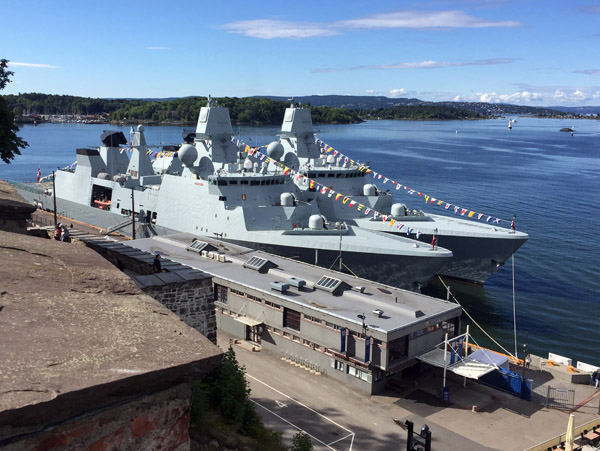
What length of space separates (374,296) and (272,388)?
5.68 m

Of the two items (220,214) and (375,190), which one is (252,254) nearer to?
(220,214)

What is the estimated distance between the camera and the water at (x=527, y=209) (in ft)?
93.0

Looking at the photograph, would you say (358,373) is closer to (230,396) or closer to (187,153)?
(230,396)

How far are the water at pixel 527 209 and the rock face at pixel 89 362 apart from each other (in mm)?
24797

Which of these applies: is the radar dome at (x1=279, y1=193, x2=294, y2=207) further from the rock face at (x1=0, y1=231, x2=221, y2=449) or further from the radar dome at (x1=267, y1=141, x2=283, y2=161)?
the rock face at (x1=0, y1=231, x2=221, y2=449)

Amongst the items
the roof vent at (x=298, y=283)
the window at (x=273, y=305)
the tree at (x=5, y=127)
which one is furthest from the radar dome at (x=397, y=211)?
the tree at (x=5, y=127)

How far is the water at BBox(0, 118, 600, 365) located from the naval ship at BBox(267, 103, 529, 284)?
1799 millimetres

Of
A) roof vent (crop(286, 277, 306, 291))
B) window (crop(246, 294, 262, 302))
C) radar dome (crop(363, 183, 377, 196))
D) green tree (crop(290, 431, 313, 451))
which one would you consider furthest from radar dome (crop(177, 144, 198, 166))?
green tree (crop(290, 431, 313, 451))

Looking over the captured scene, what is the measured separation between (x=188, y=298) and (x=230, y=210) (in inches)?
751

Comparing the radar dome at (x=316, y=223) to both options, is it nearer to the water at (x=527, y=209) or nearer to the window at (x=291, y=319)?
the water at (x=527, y=209)

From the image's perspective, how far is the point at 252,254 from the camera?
88.9 feet

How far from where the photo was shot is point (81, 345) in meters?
3.71

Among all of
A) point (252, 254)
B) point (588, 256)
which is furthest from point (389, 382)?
point (588, 256)

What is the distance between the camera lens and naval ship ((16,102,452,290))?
2867 cm
